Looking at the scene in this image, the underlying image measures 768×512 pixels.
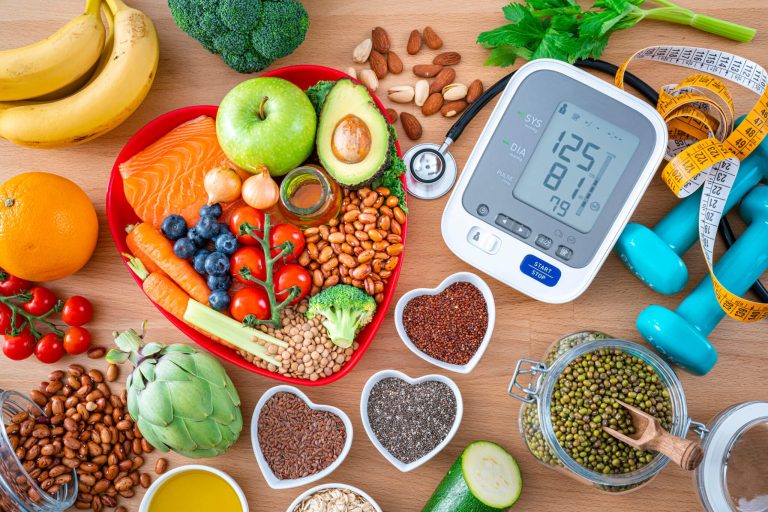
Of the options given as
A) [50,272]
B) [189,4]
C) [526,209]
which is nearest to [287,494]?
[50,272]

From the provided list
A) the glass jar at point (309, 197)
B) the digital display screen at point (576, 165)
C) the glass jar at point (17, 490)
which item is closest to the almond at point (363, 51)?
the glass jar at point (309, 197)

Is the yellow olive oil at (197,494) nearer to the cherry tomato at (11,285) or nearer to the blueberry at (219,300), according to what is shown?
the blueberry at (219,300)

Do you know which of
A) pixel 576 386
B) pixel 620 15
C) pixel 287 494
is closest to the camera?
pixel 576 386

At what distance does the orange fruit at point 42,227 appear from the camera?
4.91ft

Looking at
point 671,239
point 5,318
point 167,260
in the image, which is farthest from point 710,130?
point 5,318

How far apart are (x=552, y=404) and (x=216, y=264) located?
90 cm

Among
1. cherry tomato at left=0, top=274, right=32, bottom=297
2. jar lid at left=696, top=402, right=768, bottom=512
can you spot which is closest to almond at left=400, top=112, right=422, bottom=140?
jar lid at left=696, top=402, right=768, bottom=512

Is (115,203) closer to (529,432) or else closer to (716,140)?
(529,432)

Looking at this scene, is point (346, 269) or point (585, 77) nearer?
point (585, 77)

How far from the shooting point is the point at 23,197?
1504 millimetres

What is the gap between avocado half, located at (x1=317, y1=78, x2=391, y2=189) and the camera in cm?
147

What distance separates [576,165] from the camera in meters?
1.49

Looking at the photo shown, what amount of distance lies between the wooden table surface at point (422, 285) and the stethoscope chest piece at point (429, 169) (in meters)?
0.03

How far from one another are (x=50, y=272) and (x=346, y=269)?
773 mm
